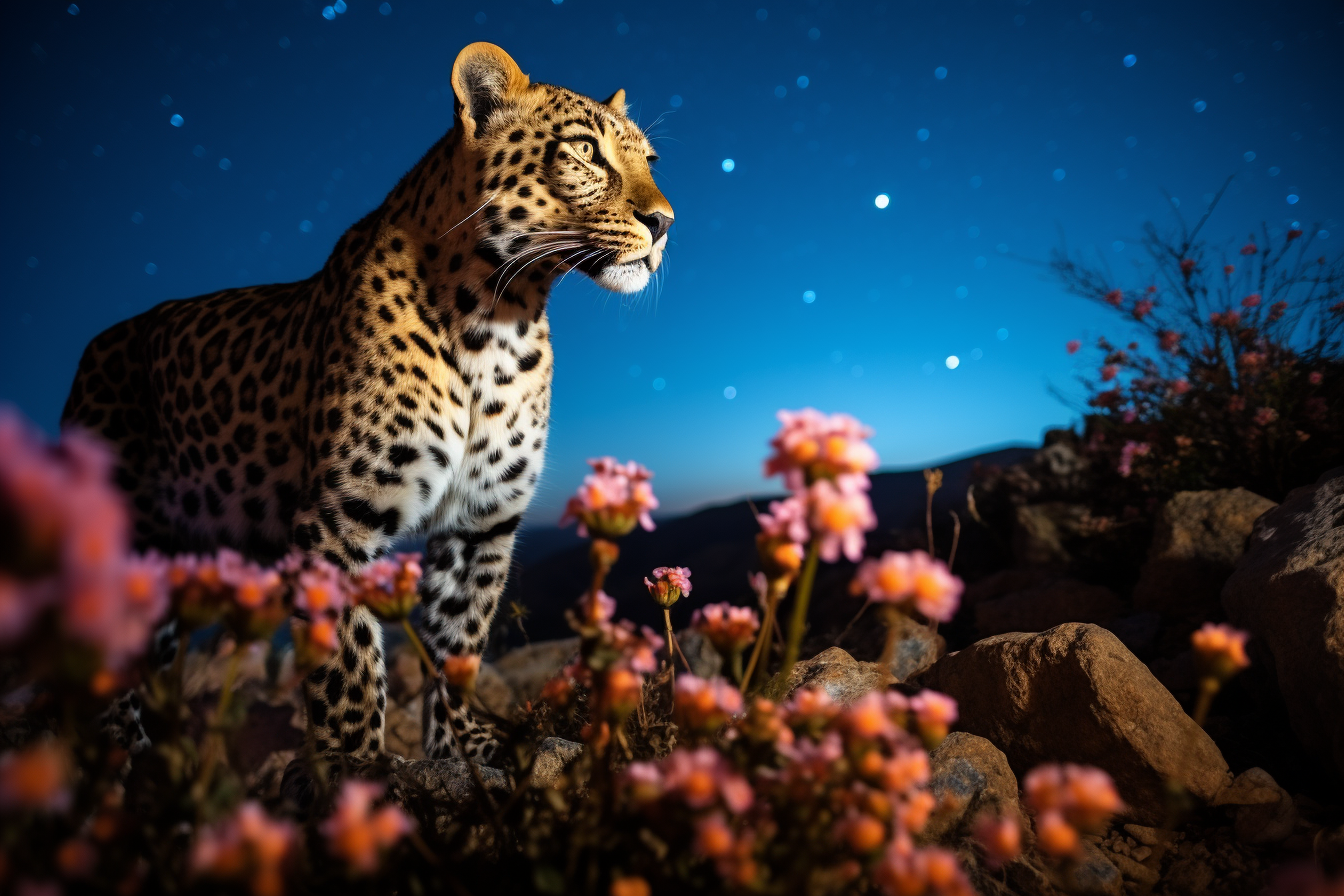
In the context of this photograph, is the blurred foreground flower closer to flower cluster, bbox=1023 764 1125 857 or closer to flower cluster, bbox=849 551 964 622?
flower cluster, bbox=849 551 964 622

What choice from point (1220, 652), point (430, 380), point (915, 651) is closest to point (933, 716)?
point (1220, 652)

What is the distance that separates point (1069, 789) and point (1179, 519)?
4106 mm

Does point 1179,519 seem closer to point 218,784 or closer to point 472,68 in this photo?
point 472,68

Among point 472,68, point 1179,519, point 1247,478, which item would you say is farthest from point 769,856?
point 1247,478

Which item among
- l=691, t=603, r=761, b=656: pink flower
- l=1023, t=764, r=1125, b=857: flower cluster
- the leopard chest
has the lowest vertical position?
l=1023, t=764, r=1125, b=857: flower cluster

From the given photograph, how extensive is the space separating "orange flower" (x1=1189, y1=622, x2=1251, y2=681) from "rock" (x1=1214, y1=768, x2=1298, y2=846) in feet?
4.64

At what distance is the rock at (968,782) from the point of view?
197 centimetres

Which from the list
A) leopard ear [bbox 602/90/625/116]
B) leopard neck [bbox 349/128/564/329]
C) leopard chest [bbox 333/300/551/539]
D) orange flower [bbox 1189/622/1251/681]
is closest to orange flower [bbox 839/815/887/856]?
orange flower [bbox 1189/622/1251/681]

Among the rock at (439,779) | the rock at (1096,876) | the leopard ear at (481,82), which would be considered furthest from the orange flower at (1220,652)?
the leopard ear at (481,82)

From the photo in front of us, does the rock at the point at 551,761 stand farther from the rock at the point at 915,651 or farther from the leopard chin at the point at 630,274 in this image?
the rock at the point at 915,651

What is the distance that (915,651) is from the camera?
3930 millimetres

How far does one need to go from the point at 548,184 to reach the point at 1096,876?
9.82 ft

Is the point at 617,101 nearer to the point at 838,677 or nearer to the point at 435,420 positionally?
the point at 435,420

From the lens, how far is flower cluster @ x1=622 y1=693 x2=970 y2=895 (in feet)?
3.27
